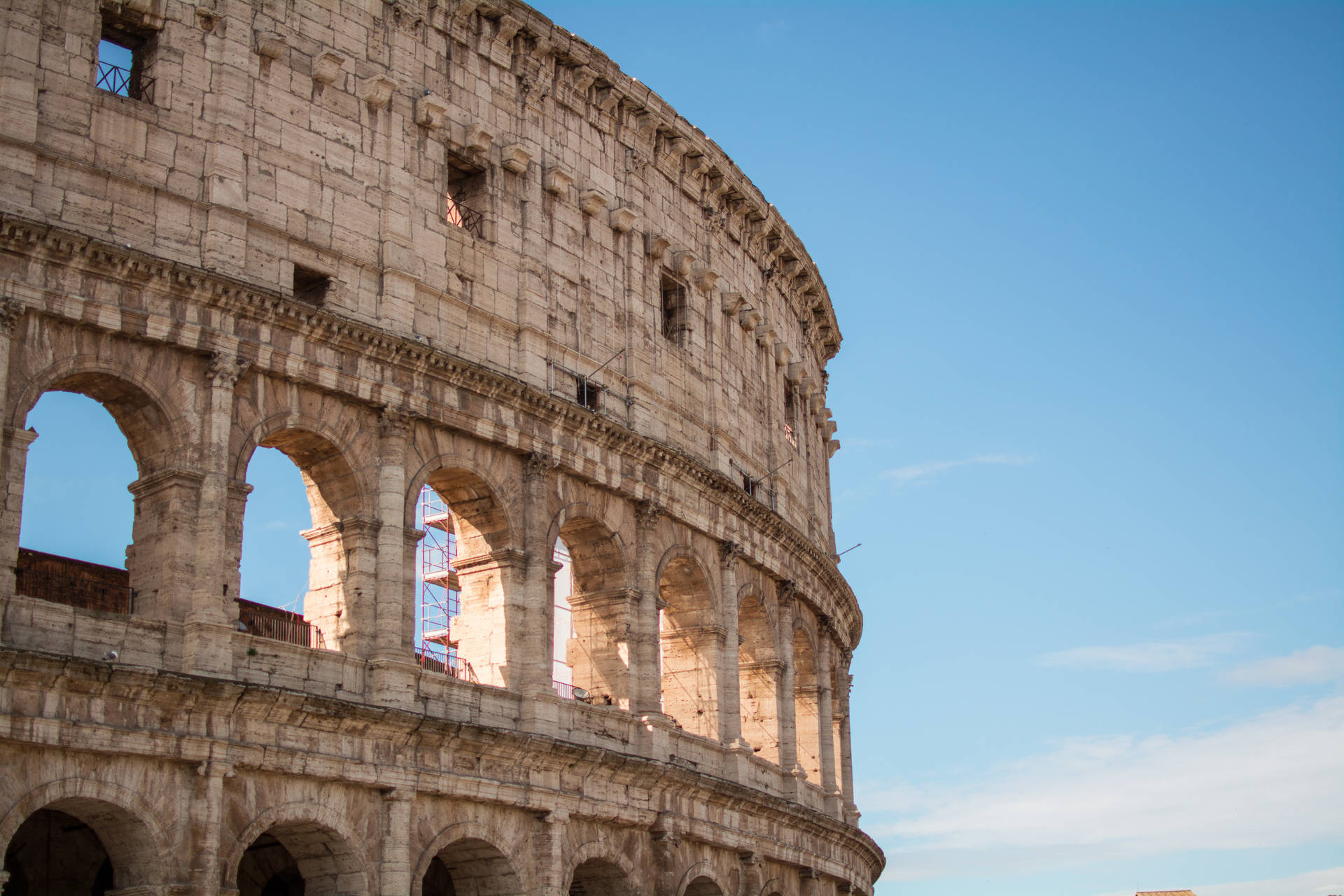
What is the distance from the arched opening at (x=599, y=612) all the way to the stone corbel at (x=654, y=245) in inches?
224

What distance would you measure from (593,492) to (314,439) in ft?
18.3

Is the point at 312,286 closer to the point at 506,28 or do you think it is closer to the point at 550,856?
the point at 506,28

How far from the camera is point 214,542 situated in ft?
67.5

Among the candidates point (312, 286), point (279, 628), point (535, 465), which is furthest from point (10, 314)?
point (535, 465)

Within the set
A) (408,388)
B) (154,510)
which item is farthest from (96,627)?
(408,388)

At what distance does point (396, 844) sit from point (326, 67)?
35.4ft

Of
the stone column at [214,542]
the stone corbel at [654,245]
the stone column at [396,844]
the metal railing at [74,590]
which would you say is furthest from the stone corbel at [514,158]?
the stone column at [396,844]

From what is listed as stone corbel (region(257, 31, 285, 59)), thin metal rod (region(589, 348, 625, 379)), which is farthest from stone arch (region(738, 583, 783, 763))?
stone corbel (region(257, 31, 285, 59))

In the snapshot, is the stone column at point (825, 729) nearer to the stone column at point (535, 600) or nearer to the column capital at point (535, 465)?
the stone column at point (535, 600)

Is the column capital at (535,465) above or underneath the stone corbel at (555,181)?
underneath

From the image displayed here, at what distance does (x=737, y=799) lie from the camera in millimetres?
28500

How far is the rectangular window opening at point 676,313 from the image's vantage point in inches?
1221

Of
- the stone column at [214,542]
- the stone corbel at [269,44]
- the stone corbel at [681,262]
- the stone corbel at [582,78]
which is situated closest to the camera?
the stone column at [214,542]

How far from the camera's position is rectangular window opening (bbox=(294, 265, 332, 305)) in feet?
75.8
